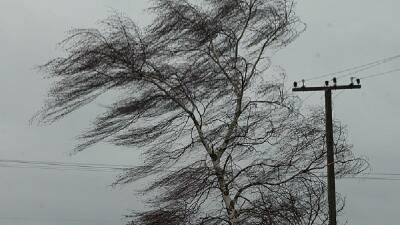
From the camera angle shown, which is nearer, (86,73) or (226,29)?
(86,73)

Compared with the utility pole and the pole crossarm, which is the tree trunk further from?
the pole crossarm

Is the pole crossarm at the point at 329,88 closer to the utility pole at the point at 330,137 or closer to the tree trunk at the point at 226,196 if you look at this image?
the utility pole at the point at 330,137


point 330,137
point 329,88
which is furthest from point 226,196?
point 329,88

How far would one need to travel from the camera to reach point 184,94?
785 inches

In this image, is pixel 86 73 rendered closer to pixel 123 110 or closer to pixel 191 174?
pixel 123 110

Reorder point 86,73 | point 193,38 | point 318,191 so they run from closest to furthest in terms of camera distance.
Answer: point 86,73 < point 193,38 < point 318,191

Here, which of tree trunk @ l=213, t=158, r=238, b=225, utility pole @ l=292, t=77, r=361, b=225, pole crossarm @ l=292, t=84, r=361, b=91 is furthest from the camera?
pole crossarm @ l=292, t=84, r=361, b=91

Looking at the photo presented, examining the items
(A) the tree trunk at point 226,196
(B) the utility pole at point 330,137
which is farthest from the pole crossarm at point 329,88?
(A) the tree trunk at point 226,196

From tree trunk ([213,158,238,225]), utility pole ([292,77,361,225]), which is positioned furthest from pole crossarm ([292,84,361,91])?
tree trunk ([213,158,238,225])

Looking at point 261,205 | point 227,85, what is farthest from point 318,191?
point 227,85

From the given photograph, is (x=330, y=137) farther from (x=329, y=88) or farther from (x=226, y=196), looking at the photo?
(x=226, y=196)

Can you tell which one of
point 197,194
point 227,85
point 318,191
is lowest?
point 197,194

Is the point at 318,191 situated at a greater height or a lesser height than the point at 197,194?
greater

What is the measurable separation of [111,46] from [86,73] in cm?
91
